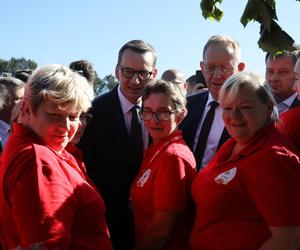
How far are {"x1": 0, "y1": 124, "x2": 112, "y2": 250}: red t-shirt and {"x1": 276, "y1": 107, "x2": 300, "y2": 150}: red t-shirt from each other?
137cm

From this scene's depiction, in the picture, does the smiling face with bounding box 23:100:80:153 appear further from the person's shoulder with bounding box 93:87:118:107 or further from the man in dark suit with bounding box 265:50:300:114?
the man in dark suit with bounding box 265:50:300:114

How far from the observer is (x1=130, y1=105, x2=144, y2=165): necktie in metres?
4.07

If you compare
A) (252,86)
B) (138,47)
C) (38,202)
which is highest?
(138,47)

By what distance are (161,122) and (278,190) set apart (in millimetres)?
1206

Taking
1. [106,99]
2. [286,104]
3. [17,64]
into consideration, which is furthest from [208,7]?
[17,64]

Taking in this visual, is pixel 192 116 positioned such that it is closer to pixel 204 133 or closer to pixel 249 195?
pixel 204 133

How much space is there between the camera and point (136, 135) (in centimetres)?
415

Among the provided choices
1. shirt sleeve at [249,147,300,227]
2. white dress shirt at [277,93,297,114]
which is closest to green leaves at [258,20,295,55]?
shirt sleeve at [249,147,300,227]

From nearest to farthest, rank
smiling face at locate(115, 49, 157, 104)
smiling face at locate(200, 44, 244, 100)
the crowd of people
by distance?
the crowd of people < smiling face at locate(115, 49, 157, 104) < smiling face at locate(200, 44, 244, 100)

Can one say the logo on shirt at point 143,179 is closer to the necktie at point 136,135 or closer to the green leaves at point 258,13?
the necktie at point 136,135

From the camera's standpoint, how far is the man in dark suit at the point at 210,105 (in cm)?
410

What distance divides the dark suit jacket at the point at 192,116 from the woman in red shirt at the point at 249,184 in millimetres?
1088

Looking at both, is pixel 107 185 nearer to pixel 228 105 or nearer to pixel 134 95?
pixel 134 95

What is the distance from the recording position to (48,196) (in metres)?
2.08
